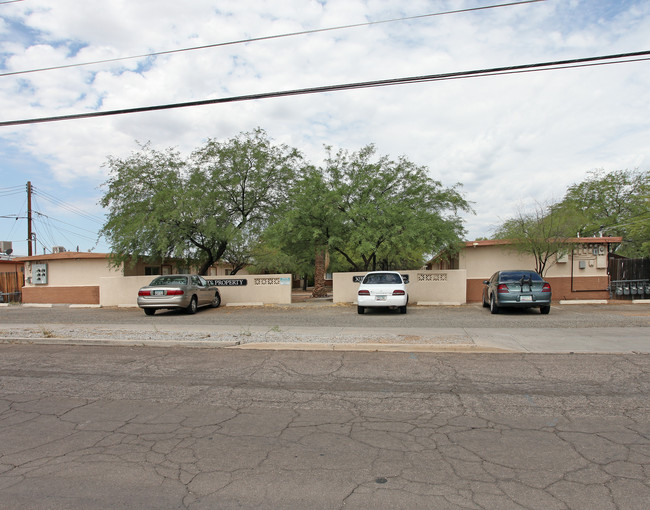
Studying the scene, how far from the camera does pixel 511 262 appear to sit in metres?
21.8

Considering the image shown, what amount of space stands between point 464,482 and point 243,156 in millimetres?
19934

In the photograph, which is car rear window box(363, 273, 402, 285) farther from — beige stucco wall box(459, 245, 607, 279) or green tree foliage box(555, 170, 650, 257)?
green tree foliage box(555, 170, 650, 257)

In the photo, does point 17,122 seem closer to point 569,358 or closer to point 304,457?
point 304,457

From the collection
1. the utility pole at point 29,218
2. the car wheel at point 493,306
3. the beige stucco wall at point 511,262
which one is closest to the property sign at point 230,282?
the beige stucco wall at point 511,262

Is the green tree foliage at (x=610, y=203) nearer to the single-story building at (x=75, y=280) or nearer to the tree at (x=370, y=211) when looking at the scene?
the tree at (x=370, y=211)

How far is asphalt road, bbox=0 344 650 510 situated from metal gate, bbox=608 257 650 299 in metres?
14.9

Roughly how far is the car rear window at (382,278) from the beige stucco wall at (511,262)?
651 cm

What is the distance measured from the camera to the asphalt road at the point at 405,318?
13.0 metres

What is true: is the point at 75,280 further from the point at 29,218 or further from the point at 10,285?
the point at 29,218

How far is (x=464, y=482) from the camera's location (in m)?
3.62

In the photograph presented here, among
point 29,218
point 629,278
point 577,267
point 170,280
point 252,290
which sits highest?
point 29,218

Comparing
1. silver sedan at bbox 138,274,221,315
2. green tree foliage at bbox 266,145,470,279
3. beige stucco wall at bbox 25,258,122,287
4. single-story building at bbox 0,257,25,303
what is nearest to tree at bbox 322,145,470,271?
green tree foliage at bbox 266,145,470,279

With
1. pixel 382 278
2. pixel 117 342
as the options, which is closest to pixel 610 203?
pixel 382 278

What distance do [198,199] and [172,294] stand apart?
582 centimetres
